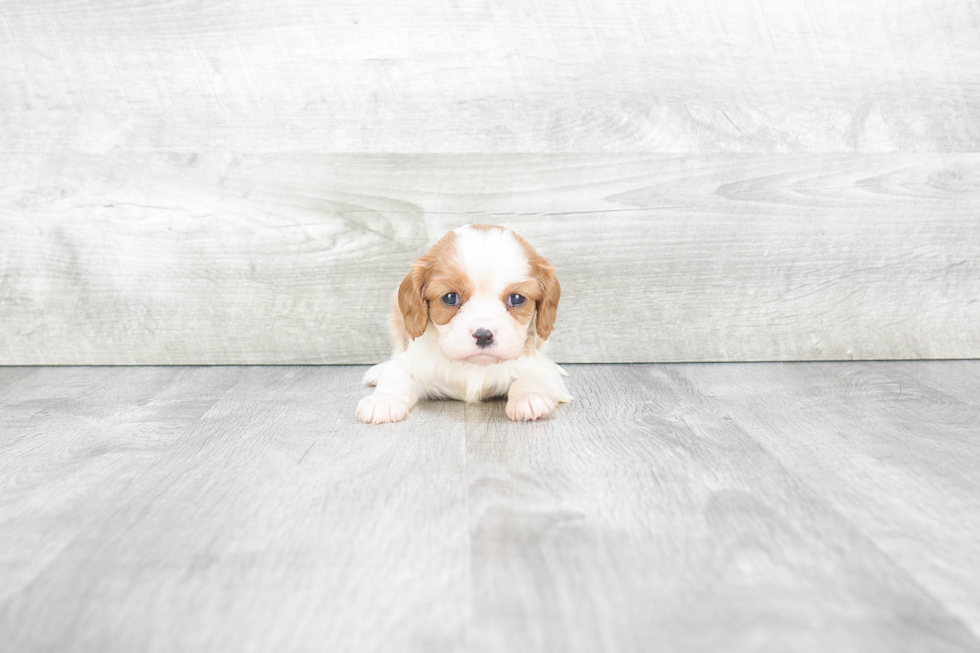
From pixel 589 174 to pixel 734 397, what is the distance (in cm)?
68

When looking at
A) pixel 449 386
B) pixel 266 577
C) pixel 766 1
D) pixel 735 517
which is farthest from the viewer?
pixel 766 1

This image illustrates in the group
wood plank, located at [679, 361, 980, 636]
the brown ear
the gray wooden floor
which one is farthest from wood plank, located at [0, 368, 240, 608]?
wood plank, located at [679, 361, 980, 636]

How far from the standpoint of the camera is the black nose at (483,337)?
1.36 meters

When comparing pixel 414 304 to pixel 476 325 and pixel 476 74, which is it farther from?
pixel 476 74

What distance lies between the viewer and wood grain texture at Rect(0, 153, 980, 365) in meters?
1.91

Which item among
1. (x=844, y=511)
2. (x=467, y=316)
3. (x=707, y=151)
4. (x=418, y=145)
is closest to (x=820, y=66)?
(x=707, y=151)

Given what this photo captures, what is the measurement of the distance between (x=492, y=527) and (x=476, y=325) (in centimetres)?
53

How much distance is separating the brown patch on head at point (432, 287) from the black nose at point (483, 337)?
0.09 meters

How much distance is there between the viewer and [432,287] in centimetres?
144

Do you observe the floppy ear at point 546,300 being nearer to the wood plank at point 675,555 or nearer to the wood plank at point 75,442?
the wood plank at point 675,555

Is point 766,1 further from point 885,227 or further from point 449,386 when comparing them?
point 449,386

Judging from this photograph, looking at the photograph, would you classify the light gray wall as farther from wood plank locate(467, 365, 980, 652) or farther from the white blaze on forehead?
wood plank locate(467, 365, 980, 652)

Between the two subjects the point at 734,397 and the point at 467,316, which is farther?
the point at 734,397

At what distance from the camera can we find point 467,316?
140 centimetres
